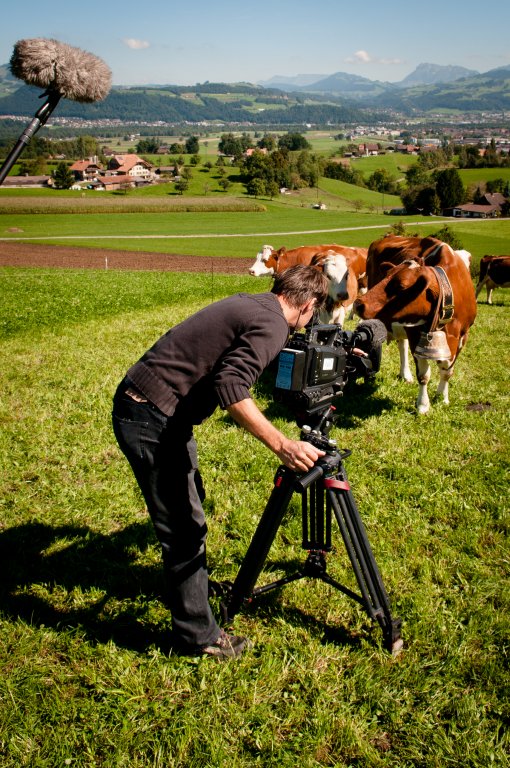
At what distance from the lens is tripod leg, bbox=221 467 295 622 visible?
338cm

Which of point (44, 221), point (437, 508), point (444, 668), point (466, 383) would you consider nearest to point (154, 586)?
point (444, 668)

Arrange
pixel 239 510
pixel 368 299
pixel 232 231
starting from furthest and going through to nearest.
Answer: pixel 232 231 → pixel 368 299 → pixel 239 510

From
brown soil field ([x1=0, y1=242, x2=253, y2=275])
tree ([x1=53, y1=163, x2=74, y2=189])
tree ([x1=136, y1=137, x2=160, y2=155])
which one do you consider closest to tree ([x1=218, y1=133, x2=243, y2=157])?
tree ([x1=136, y1=137, x2=160, y2=155])

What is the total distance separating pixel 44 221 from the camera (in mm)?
68562

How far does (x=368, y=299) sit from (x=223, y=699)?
5.10 meters

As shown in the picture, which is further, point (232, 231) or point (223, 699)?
point (232, 231)

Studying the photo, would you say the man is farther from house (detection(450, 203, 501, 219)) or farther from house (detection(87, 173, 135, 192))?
house (detection(87, 173, 135, 192))

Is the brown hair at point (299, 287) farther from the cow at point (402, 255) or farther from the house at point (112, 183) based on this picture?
the house at point (112, 183)

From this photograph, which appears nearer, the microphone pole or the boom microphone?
the microphone pole

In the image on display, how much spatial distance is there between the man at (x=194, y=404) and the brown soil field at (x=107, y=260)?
1188 inches

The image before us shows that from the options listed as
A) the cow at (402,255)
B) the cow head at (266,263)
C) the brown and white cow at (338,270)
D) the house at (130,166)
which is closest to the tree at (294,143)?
the house at (130,166)

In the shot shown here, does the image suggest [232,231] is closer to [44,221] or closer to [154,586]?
[44,221]

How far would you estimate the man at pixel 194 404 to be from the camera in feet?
9.58

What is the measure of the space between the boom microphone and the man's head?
173 cm
